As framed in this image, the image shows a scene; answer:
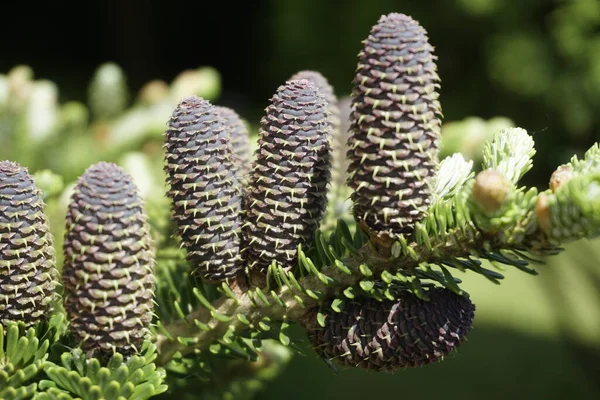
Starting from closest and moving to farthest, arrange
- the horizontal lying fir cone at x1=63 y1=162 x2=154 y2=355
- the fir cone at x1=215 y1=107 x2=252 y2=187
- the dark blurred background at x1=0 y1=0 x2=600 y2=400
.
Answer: the horizontal lying fir cone at x1=63 y1=162 x2=154 y2=355 → the fir cone at x1=215 y1=107 x2=252 y2=187 → the dark blurred background at x1=0 y1=0 x2=600 y2=400

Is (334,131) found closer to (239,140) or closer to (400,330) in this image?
(239,140)

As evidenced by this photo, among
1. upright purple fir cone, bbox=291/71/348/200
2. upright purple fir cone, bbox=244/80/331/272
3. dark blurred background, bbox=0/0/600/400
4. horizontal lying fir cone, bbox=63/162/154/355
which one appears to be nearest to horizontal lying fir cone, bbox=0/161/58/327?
horizontal lying fir cone, bbox=63/162/154/355

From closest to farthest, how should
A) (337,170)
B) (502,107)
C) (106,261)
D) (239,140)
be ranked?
(106,261) < (239,140) < (337,170) < (502,107)

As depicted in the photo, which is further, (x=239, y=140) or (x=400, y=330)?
(x=239, y=140)

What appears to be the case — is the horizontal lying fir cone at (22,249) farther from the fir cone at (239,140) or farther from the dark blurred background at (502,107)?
the dark blurred background at (502,107)

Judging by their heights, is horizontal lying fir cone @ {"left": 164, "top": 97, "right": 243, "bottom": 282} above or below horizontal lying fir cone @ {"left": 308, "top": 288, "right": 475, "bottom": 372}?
above

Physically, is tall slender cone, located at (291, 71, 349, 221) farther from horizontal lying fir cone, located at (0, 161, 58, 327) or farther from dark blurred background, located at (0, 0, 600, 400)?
dark blurred background, located at (0, 0, 600, 400)

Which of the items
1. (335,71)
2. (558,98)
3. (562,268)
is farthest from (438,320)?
(335,71)

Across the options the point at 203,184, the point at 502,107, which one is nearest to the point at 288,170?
the point at 203,184
